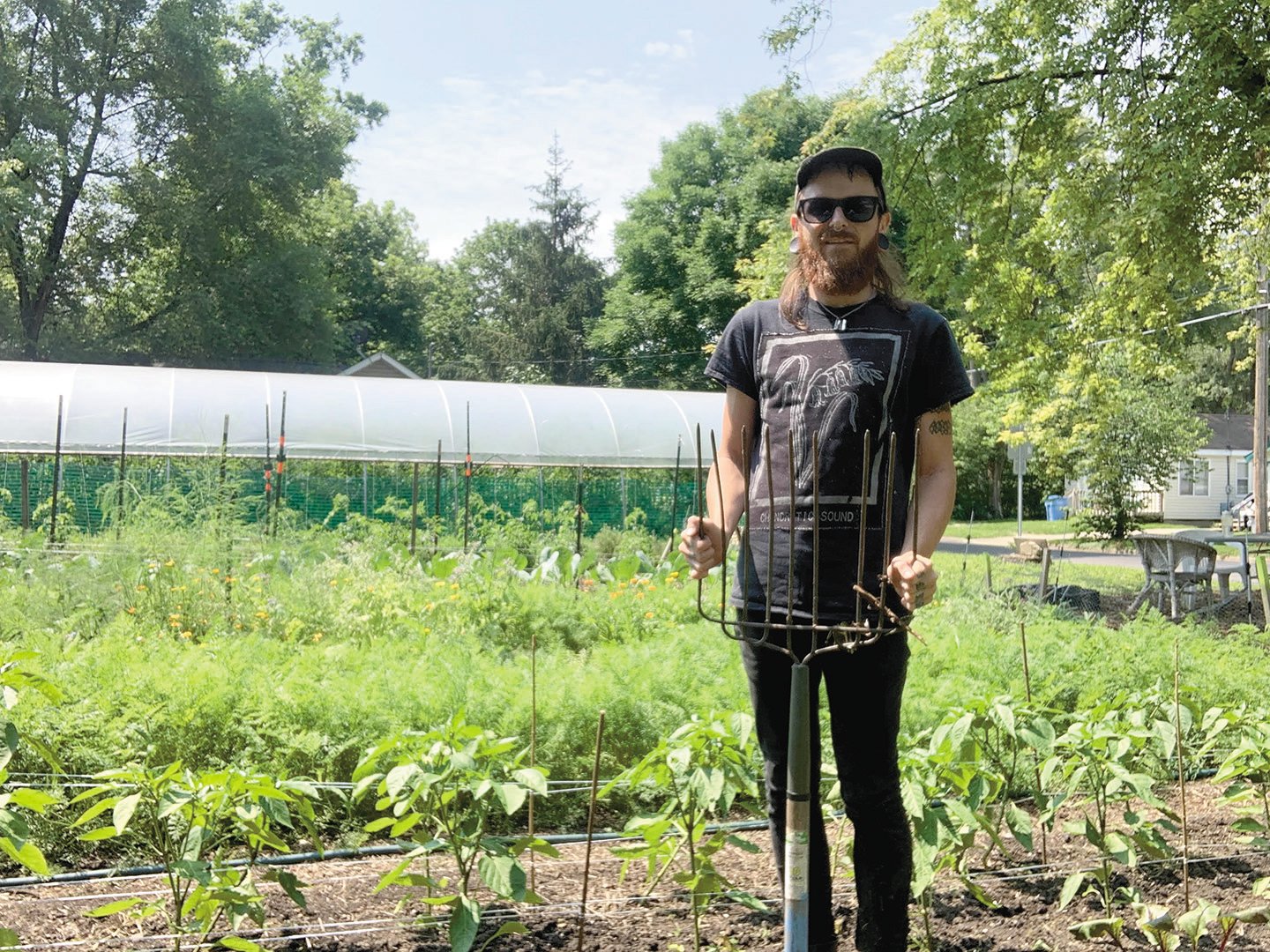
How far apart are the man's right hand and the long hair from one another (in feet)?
1.48

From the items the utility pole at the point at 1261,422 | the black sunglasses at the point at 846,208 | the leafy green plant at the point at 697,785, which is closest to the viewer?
the black sunglasses at the point at 846,208

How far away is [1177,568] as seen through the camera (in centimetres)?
1000

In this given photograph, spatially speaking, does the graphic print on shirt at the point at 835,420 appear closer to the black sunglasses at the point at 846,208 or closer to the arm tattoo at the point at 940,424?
the arm tattoo at the point at 940,424

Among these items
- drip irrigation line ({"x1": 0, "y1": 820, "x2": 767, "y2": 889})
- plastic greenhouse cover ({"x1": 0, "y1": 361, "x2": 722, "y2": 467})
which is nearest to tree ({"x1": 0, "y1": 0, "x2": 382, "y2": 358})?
plastic greenhouse cover ({"x1": 0, "y1": 361, "x2": 722, "y2": 467})

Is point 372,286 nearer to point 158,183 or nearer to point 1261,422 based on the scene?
point 158,183

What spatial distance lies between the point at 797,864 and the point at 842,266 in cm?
105

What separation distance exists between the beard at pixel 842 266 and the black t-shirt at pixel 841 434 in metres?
0.05

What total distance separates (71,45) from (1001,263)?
25756mm

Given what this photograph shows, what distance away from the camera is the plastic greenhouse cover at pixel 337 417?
14477 mm

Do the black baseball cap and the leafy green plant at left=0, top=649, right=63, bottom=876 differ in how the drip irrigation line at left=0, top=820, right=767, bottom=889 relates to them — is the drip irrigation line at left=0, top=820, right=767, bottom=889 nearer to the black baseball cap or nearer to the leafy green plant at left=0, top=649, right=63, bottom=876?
the leafy green plant at left=0, top=649, right=63, bottom=876

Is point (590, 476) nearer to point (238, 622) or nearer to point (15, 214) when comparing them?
point (238, 622)

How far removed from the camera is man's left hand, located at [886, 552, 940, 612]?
5.93 feet

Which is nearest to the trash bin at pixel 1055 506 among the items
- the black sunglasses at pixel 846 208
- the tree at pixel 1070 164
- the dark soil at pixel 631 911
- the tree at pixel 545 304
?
the tree at pixel 545 304

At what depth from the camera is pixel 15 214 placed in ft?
83.8
